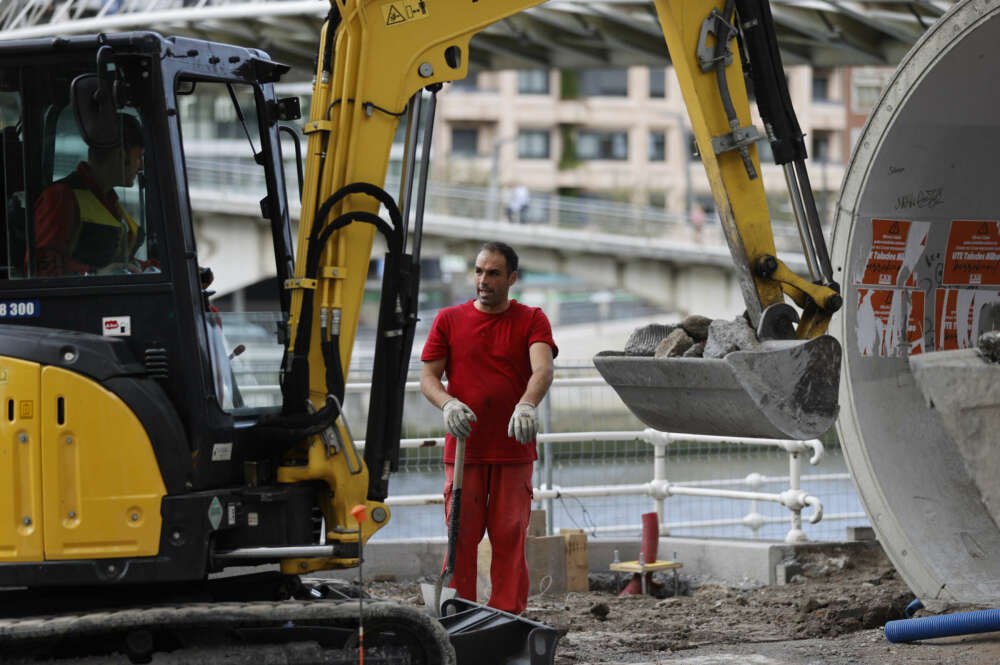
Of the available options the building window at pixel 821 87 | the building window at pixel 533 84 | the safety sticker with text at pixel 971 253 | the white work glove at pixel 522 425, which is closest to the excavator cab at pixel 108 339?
the white work glove at pixel 522 425

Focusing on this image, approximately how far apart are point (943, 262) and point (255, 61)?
491 cm

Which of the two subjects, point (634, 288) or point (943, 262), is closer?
point (943, 262)

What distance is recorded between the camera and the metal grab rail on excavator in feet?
19.1

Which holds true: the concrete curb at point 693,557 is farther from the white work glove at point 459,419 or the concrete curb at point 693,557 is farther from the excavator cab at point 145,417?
the excavator cab at point 145,417

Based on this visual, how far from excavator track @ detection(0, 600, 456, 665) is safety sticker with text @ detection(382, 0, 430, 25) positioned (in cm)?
253

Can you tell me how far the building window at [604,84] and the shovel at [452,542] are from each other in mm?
59055

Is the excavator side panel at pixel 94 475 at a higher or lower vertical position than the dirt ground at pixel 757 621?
higher

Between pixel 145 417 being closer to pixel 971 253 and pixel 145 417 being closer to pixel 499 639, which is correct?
pixel 499 639

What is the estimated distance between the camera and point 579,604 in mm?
9281

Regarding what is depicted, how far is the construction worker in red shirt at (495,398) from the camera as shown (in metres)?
7.11

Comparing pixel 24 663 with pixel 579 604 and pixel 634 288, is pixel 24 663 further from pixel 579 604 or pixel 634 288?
pixel 634 288

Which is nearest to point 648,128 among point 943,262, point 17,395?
point 943,262

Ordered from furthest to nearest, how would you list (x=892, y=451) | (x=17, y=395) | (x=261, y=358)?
(x=892, y=451)
(x=261, y=358)
(x=17, y=395)

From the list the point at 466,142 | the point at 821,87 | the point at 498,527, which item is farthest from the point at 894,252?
the point at 821,87
